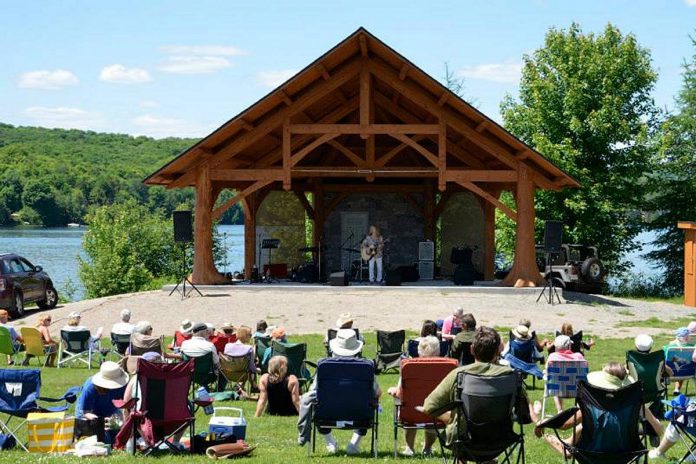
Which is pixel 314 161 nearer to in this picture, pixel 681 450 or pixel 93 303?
pixel 93 303

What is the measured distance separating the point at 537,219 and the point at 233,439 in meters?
24.6

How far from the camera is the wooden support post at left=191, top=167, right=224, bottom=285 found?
68.0ft

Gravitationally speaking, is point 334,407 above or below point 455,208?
below

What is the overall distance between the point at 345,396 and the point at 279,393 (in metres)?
1.85

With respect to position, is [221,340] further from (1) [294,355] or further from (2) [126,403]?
(2) [126,403]

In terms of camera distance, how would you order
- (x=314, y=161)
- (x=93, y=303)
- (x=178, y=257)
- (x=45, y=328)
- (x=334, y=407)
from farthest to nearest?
(x=178, y=257)
(x=314, y=161)
(x=93, y=303)
(x=45, y=328)
(x=334, y=407)

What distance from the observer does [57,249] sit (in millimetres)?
67188

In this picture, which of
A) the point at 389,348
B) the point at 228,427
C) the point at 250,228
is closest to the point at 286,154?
the point at 250,228

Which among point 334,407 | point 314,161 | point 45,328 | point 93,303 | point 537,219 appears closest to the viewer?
point 334,407

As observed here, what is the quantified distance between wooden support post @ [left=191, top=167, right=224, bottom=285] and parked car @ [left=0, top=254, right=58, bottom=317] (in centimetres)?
307

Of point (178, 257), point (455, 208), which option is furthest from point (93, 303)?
point (178, 257)

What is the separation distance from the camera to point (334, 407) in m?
7.14

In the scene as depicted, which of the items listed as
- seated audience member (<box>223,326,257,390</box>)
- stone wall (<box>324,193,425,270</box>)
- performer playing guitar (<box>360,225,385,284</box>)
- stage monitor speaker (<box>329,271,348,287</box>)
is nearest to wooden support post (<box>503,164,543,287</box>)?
performer playing guitar (<box>360,225,385,284</box>)

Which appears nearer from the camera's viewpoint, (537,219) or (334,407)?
(334,407)
